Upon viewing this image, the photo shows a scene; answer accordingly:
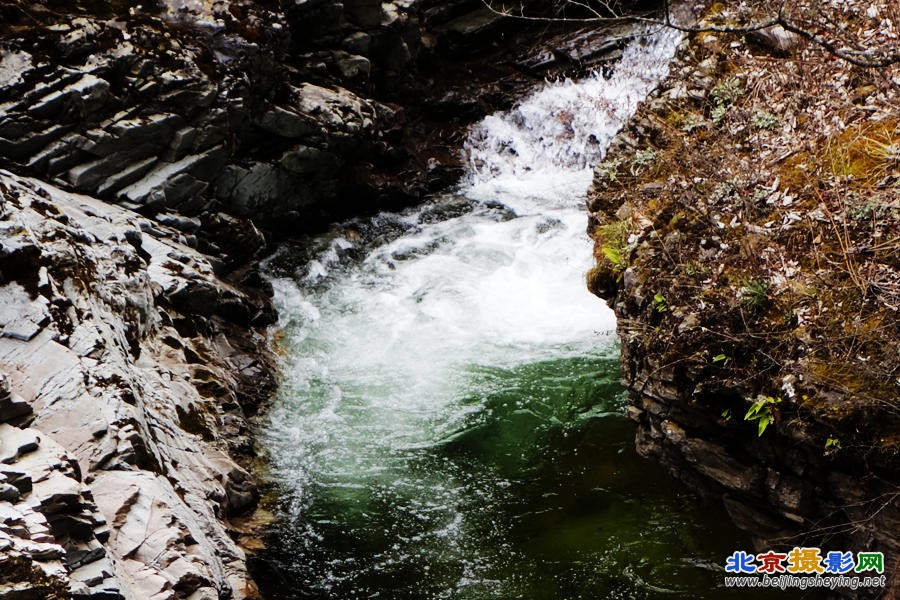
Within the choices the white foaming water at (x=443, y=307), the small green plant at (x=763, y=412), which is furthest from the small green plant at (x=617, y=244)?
the white foaming water at (x=443, y=307)

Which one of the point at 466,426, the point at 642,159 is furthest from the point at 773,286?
the point at 466,426

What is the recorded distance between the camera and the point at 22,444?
5.12 metres

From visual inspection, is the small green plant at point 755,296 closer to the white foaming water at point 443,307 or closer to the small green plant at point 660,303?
the small green plant at point 660,303

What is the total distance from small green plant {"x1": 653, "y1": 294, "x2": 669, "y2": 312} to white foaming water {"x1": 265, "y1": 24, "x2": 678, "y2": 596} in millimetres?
3144

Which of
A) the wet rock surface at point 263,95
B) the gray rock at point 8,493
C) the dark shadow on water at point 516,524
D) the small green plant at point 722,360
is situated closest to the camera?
the gray rock at point 8,493

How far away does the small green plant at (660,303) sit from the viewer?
6461 mm

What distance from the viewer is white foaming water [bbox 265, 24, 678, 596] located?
9.04 meters

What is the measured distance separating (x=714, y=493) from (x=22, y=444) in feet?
18.4

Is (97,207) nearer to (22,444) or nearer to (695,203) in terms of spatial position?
(22,444)

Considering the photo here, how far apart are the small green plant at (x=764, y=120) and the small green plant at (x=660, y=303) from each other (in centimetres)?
215

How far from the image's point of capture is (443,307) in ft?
39.9

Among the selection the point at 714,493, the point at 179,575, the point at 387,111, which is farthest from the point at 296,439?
the point at 387,111

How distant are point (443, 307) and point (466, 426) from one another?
313cm

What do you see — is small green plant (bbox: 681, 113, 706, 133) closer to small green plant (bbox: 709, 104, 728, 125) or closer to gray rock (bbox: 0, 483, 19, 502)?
small green plant (bbox: 709, 104, 728, 125)
